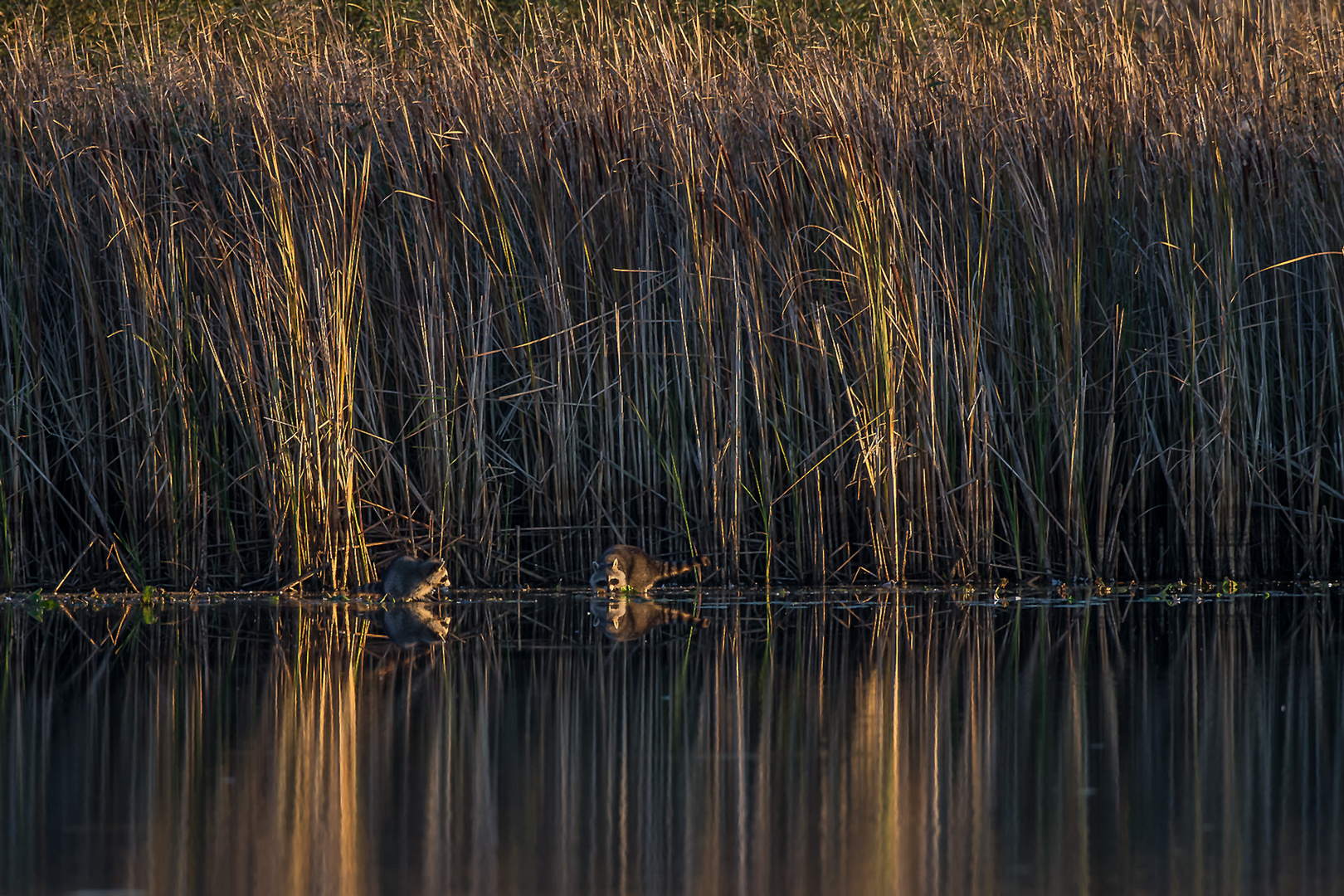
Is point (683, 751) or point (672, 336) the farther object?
point (672, 336)

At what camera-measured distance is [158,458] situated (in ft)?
20.9

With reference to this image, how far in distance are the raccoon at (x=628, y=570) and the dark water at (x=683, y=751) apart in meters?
0.18

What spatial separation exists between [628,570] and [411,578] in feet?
2.67

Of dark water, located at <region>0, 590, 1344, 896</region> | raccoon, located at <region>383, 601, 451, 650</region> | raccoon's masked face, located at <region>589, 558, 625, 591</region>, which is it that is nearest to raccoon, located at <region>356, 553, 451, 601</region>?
raccoon, located at <region>383, 601, 451, 650</region>

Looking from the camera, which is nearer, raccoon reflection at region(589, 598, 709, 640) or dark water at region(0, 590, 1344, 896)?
dark water at region(0, 590, 1344, 896)

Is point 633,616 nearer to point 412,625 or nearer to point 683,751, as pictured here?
point 412,625

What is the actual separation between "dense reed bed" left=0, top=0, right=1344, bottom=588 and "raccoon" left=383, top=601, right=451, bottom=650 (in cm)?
37

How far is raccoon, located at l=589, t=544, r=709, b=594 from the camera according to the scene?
242 inches

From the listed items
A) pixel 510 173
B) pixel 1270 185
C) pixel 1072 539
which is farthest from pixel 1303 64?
pixel 510 173

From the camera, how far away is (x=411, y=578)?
6.17m

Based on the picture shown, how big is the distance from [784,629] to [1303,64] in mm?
4127

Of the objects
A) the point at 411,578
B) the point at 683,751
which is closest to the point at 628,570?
the point at 411,578

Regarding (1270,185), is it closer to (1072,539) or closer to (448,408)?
(1072,539)

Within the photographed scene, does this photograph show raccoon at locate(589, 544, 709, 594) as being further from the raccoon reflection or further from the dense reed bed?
the dense reed bed
